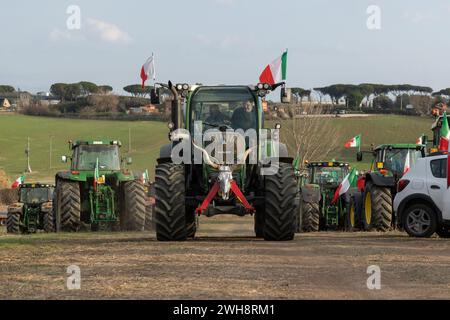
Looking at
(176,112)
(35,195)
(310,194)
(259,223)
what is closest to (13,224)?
(35,195)

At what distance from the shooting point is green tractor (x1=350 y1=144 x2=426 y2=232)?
2269 centimetres

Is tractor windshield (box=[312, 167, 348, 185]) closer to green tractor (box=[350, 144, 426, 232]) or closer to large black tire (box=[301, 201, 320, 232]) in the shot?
large black tire (box=[301, 201, 320, 232])

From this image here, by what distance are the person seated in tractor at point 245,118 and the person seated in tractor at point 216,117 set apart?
0.52ft

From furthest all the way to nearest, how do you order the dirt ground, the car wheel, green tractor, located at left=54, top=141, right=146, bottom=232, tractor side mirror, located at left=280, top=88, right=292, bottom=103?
green tractor, located at left=54, top=141, right=146, bottom=232, the car wheel, tractor side mirror, located at left=280, top=88, right=292, bottom=103, the dirt ground

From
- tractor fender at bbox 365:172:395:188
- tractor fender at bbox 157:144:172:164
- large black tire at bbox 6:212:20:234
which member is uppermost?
tractor fender at bbox 157:144:172:164

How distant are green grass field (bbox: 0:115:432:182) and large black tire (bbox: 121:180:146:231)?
41.4 meters

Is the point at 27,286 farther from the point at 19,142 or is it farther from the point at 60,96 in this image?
the point at 60,96

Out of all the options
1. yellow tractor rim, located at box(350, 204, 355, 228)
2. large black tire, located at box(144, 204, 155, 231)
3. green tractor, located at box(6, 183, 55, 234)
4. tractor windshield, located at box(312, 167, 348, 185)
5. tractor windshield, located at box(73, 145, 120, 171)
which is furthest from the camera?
green tractor, located at box(6, 183, 55, 234)

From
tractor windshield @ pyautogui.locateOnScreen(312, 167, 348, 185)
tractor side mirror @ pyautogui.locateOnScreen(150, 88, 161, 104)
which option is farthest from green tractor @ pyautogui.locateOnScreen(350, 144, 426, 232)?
tractor side mirror @ pyautogui.locateOnScreen(150, 88, 161, 104)

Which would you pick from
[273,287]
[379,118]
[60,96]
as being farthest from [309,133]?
[60,96]

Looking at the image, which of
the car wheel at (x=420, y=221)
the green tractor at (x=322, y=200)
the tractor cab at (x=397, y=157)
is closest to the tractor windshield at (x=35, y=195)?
the green tractor at (x=322, y=200)

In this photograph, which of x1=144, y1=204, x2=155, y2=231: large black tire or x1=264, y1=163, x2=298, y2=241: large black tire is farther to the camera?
x1=144, y1=204, x2=155, y2=231: large black tire

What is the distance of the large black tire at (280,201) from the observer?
16.8 metres

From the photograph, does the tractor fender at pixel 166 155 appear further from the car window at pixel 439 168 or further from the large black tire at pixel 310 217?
the large black tire at pixel 310 217
